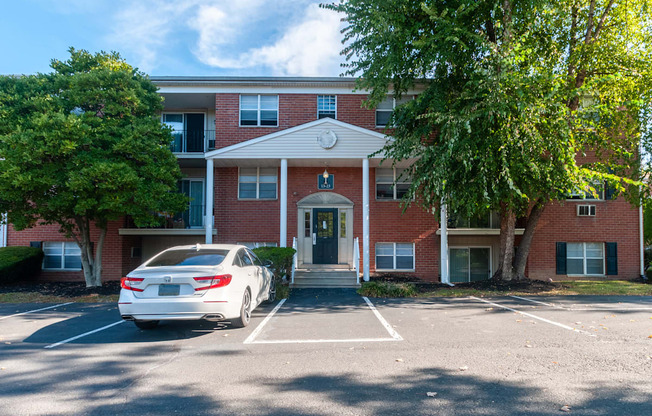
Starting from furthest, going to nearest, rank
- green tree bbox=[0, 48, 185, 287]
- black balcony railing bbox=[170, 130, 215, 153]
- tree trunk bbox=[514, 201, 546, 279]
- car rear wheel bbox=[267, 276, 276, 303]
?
black balcony railing bbox=[170, 130, 215, 153] → tree trunk bbox=[514, 201, 546, 279] → green tree bbox=[0, 48, 185, 287] → car rear wheel bbox=[267, 276, 276, 303]

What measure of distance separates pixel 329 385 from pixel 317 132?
10.3 meters

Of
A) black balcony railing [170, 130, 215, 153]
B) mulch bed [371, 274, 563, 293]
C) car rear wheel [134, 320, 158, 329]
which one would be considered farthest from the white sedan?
black balcony railing [170, 130, 215, 153]

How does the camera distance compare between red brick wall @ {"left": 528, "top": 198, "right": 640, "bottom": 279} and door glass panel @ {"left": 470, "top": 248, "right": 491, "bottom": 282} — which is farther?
door glass panel @ {"left": 470, "top": 248, "right": 491, "bottom": 282}

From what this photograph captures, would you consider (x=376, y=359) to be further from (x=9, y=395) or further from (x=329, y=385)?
(x=9, y=395)

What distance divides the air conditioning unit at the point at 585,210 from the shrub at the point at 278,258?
11.5 meters

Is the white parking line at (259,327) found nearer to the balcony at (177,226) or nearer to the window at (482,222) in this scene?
the balcony at (177,226)

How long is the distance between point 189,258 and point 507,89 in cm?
848

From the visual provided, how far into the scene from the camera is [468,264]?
1688cm

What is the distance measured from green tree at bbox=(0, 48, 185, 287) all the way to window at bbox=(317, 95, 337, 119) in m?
5.76

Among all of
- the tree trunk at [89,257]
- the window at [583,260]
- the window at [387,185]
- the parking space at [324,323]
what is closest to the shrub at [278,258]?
the parking space at [324,323]

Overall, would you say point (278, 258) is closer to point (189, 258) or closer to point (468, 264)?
point (189, 258)

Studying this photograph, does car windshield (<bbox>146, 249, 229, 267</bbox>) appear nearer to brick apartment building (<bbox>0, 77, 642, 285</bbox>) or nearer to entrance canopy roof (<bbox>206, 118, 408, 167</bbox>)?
entrance canopy roof (<bbox>206, 118, 408, 167</bbox>)

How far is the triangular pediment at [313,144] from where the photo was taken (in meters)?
13.6

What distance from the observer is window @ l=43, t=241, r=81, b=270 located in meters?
15.7
